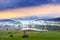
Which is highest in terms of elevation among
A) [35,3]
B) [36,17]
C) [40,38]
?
[35,3]

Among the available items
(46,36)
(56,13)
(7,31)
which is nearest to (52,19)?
(56,13)

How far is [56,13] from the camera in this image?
1.65 metres

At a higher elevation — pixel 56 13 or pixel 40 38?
pixel 56 13

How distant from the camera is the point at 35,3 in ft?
5.50

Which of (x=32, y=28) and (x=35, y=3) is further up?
(x=35, y=3)

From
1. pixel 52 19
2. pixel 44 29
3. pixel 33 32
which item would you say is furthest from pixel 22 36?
pixel 52 19

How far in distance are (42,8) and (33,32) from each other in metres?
0.28

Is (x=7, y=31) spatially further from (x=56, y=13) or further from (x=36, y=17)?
(x=56, y=13)

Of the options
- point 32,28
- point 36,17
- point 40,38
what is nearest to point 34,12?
point 36,17

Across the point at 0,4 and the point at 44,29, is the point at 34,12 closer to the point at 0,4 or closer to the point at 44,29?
the point at 44,29

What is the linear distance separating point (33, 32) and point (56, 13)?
0.32m

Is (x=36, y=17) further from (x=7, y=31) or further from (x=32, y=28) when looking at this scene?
(x=7, y=31)

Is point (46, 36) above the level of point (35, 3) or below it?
below

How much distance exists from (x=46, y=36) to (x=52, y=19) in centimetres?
19
